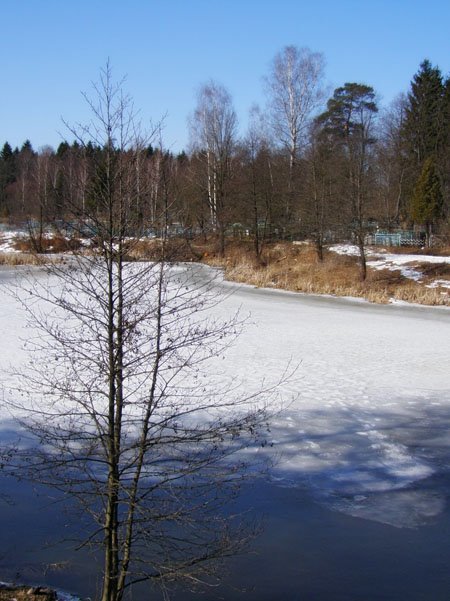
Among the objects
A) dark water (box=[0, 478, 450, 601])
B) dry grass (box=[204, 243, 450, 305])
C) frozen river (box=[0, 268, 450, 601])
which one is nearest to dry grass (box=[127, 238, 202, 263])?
frozen river (box=[0, 268, 450, 601])

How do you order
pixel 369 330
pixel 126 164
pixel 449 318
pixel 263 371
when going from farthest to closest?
pixel 449 318 < pixel 369 330 < pixel 263 371 < pixel 126 164

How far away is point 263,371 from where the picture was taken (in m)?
12.7

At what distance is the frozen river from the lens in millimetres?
5828

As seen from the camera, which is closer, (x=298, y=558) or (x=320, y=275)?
(x=298, y=558)

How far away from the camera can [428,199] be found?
41.1 m

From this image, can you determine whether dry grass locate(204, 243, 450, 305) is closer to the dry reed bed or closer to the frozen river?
the dry reed bed

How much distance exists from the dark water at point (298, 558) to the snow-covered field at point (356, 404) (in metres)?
0.41

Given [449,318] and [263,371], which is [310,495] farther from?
[449,318]

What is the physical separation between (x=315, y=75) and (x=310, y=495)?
132ft

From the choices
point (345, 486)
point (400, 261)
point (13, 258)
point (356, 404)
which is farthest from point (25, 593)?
point (13, 258)

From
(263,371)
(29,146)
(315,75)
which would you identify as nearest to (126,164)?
(263,371)

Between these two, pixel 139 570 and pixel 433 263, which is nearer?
pixel 139 570

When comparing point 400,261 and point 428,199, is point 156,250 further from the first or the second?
point 428,199

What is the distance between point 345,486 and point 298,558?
1.79 m
